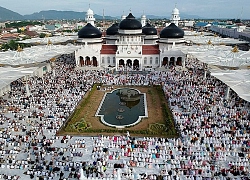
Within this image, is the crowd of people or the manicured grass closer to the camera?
the crowd of people

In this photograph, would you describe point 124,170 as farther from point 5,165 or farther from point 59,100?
point 59,100

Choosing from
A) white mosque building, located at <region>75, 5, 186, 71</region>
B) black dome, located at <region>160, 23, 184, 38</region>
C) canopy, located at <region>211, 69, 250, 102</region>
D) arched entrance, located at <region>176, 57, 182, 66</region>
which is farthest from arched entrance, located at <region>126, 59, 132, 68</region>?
canopy, located at <region>211, 69, 250, 102</region>

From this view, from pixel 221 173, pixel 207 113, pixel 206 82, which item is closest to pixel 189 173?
pixel 221 173

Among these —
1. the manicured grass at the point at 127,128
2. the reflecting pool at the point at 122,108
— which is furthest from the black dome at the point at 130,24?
the manicured grass at the point at 127,128

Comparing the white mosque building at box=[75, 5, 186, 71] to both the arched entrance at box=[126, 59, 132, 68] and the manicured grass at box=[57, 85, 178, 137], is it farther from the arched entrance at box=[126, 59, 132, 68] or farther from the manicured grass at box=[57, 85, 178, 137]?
the manicured grass at box=[57, 85, 178, 137]

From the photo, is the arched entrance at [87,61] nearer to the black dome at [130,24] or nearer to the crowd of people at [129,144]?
the black dome at [130,24]

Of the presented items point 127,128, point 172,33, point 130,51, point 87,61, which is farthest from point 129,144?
point 172,33
